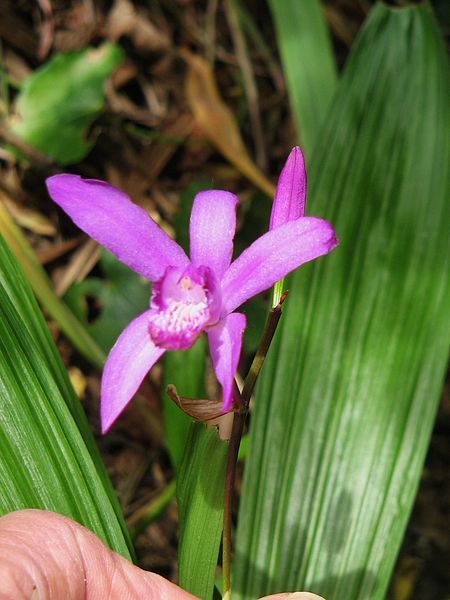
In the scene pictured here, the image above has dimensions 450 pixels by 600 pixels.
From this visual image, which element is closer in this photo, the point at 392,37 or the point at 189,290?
the point at 189,290

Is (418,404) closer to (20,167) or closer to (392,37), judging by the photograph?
(392,37)

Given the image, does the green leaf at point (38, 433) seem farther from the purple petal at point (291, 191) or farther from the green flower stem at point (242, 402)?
the purple petal at point (291, 191)

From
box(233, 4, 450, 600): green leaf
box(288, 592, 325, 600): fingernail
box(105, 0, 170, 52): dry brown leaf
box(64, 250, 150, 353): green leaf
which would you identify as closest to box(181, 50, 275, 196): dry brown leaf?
box(105, 0, 170, 52): dry brown leaf

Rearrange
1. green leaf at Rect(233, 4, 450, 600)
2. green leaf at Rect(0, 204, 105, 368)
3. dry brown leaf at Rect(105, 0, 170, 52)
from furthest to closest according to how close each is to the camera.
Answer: dry brown leaf at Rect(105, 0, 170, 52), green leaf at Rect(0, 204, 105, 368), green leaf at Rect(233, 4, 450, 600)

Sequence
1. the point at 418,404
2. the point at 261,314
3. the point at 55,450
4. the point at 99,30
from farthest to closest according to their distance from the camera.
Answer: the point at 99,30 < the point at 261,314 < the point at 418,404 < the point at 55,450

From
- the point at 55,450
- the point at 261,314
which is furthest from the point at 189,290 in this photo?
the point at 261,314

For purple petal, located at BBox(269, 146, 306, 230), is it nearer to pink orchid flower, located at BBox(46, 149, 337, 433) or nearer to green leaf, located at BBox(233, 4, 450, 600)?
pink orchid flower, located at BBox(46, 149, 337, 433)
